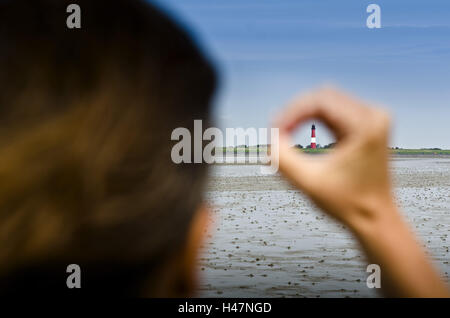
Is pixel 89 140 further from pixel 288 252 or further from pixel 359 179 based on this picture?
pixel 288 252

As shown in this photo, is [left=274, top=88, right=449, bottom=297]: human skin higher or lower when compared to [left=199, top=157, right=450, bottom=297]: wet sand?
higher

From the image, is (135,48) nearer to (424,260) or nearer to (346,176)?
(346,176)

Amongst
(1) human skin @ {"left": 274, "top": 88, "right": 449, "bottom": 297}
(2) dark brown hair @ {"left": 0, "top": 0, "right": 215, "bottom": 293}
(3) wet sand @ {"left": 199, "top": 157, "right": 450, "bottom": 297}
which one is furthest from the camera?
(3) wet sand @ {"left": 199, "top": 157, "right": 450, "bottom": 297}

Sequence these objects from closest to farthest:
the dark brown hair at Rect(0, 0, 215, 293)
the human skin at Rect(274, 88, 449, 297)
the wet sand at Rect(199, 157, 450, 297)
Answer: the dark brown hair at Rect(0, 0, 215, 293) → the human skin at Rect(274, 88, 449, 297) → the wet sand at Rect(199, 157, 450, 297)

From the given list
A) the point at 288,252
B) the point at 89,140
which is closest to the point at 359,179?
the point at 89,140

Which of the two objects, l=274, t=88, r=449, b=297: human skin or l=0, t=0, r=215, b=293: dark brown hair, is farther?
l=274, t=88, r=449, b=297: human skin

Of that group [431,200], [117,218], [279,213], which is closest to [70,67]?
[117,218]
